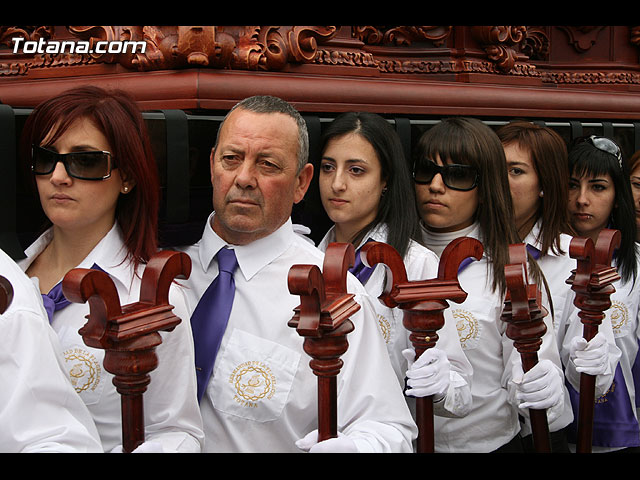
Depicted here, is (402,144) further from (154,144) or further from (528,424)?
(528,424)

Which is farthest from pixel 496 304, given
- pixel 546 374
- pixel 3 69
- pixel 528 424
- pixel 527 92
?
pixel 3 69

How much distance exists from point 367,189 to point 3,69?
1.35 meters

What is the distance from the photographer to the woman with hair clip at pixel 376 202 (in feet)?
6.53

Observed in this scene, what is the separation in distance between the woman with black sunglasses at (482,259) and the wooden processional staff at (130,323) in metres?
1.07

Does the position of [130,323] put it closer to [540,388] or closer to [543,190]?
[540,388]

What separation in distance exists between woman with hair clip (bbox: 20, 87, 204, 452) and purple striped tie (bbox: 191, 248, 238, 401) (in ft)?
0.39

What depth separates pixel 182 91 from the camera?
1.95 metres

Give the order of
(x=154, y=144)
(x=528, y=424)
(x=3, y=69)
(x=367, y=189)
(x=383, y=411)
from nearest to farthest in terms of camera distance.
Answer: (x=383, y=411) → (x=154, y=144) → (x=367, y=189) → (x=528, y=424) → (x=3, y=69)

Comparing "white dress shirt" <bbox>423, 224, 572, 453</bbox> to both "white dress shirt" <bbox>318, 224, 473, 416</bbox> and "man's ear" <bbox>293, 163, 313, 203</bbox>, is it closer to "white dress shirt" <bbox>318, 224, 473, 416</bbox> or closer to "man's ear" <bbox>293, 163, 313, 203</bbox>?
"white dress shirt" <bbox>318, 224, 473, 416</bbox>

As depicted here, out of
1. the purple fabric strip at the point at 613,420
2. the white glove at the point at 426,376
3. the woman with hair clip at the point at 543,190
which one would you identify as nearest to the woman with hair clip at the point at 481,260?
the woman with hair clip at the point at 543,190

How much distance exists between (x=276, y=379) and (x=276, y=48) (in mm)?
1018

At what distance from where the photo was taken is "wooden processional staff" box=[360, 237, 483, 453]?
4.79 feet

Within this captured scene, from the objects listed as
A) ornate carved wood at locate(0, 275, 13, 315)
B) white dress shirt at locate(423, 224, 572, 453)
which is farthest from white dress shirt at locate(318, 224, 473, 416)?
ornate carved wood at locate(0, 275, 13, 315)

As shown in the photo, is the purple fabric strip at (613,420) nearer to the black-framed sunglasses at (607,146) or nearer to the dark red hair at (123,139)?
the black-framed sunglasses at (607,146)
